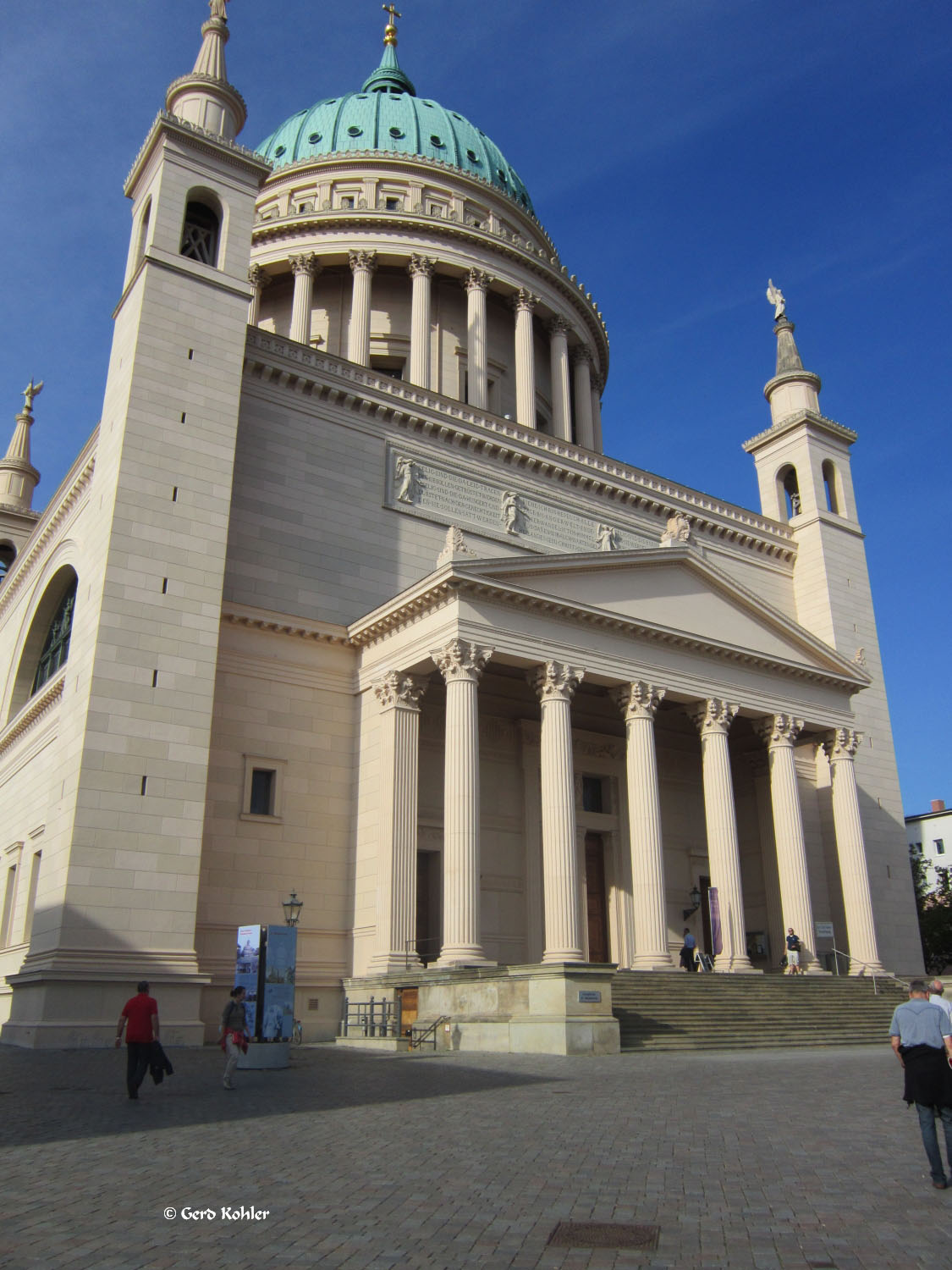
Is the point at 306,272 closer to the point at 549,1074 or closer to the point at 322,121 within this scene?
the point at 322,121

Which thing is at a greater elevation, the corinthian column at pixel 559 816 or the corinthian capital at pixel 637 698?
the corinthian capital at pixel 637 698

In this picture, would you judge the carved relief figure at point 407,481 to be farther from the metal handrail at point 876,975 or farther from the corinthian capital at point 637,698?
the metal handrail at point 876,975

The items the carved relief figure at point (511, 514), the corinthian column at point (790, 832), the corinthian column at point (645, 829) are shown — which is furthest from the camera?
the carved relief figure at point (511, 514)

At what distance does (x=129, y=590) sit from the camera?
1014 inches

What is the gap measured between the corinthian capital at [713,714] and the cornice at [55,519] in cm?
1953

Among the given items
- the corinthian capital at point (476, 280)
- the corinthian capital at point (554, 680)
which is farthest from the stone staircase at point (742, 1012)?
the corinthian capital at point (476, 280)

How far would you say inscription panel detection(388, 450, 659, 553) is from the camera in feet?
113

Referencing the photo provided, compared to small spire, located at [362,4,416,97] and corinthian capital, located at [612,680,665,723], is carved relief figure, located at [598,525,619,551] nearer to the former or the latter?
corinthian capital, located at [612,680,665,723]

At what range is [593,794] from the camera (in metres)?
35.5

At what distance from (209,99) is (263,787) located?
2078 centimetres

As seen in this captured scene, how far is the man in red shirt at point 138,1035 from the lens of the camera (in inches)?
541

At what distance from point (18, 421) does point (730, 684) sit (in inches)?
1468

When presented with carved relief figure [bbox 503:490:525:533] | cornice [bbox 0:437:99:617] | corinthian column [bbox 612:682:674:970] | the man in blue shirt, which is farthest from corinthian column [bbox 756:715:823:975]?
the man in blue shirt

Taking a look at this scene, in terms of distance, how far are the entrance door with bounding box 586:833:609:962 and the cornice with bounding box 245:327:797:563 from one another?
510 inches
